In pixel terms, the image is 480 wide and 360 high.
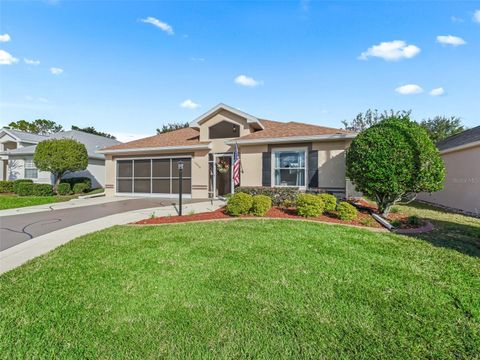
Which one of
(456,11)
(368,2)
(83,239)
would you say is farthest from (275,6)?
(83,239)

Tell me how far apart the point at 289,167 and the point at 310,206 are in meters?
4.57

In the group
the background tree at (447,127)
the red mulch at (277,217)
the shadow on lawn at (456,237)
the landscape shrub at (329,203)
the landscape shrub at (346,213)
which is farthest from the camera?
the background tree at (447,127)

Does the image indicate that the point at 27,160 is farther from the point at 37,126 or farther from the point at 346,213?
the point at 37,126

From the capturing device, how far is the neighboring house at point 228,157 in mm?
11477

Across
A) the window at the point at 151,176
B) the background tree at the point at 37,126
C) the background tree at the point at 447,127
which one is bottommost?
the window at the point at 151,176

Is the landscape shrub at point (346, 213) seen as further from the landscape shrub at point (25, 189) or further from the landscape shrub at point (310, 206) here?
the landscape shrub at point (25, 189)

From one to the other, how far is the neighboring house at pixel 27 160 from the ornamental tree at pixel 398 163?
18847 millimetres

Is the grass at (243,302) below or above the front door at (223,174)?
below

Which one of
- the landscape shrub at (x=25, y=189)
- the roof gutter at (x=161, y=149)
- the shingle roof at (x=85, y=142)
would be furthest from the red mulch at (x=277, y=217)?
the shingle roof at (x=85, y=142)

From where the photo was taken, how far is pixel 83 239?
5805 mm

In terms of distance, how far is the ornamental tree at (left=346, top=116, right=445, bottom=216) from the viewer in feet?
25.2

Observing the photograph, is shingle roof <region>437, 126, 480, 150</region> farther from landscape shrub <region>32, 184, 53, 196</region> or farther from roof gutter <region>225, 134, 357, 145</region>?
landscape shrub <region>32, 184, 53, 196</region>

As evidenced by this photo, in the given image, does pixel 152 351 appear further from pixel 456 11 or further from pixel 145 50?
pixel 145 50

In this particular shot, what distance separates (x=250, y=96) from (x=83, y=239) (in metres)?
14.4
